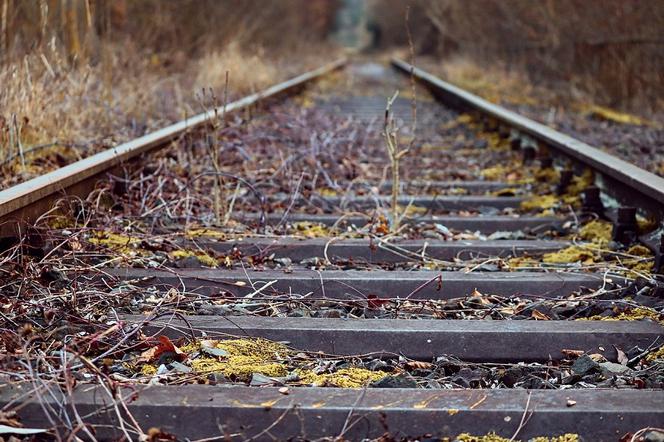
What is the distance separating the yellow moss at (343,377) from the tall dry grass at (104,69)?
104 inches

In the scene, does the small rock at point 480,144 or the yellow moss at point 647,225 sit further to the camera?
the small rock at point 480,144

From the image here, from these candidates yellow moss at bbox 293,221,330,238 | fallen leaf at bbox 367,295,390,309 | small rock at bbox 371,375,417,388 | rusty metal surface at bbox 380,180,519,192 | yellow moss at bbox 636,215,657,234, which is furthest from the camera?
rusty metal surface at bbox 380,180,519,192

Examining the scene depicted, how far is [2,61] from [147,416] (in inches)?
234

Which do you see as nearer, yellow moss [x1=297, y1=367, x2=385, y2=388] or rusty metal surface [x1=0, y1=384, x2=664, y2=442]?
rusty metal surface [x1=0, y1=384, x2=664, y2=442]

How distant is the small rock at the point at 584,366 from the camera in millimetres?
→ 2484

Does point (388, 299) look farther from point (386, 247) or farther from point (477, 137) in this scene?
point (477, 137)

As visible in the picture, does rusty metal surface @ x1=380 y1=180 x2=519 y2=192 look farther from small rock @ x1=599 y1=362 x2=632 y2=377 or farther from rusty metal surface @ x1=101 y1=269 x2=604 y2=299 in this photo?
small rock @ x1=599 y1=362 x2=632 y2=377

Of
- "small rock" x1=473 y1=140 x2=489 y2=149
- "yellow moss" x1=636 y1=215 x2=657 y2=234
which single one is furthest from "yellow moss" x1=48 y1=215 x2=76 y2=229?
"small rock" x1=473 y1=140 x2=489 y2=149

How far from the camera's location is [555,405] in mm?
2141

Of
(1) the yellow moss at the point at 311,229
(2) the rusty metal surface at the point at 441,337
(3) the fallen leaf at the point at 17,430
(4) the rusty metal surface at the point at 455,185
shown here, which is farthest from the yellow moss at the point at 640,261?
(3) the fallen leaf at the point at 17,430

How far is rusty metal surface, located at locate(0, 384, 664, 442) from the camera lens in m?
2.07

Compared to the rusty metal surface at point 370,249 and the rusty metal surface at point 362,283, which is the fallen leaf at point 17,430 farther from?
the rusty metal surface at point 370,249

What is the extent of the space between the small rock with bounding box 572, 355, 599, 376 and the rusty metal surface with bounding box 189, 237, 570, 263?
126 centimetres

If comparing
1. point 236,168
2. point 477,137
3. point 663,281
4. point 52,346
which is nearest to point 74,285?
point 52,346
